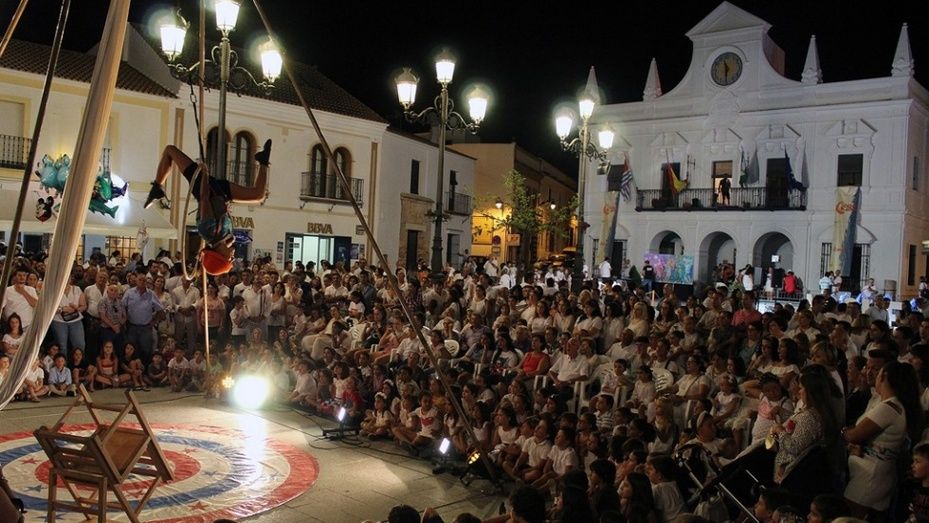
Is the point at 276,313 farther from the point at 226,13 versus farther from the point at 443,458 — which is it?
the point at 226,13

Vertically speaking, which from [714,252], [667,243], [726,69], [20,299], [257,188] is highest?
[726,69]

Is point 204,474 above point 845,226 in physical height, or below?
below

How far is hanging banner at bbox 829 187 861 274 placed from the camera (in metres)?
27.6

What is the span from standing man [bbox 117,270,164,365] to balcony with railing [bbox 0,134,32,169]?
1232cm

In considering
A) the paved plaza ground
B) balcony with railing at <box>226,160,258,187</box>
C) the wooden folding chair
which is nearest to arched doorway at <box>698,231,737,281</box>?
balcony with railing at <box>226,160,258,187</box>

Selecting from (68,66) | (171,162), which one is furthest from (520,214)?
(171,162)

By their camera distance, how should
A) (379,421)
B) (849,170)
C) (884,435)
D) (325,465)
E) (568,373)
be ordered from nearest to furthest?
(884,435) < (325,465) < (568,373) < (379,421) < (849,170)

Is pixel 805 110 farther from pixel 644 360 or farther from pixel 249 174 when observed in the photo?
pixel 644 360

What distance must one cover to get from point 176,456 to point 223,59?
4.89m

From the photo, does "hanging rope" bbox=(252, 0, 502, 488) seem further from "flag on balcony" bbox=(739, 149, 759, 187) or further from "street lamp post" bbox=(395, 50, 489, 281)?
"flag on balcony" bbox=(739, 149, 759, 187)

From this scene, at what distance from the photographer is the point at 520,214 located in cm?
3884

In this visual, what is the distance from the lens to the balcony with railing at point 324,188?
98.1 ft

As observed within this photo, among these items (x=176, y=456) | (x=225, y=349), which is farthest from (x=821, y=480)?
(x=225, y=349)

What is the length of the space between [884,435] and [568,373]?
5.08 metres
